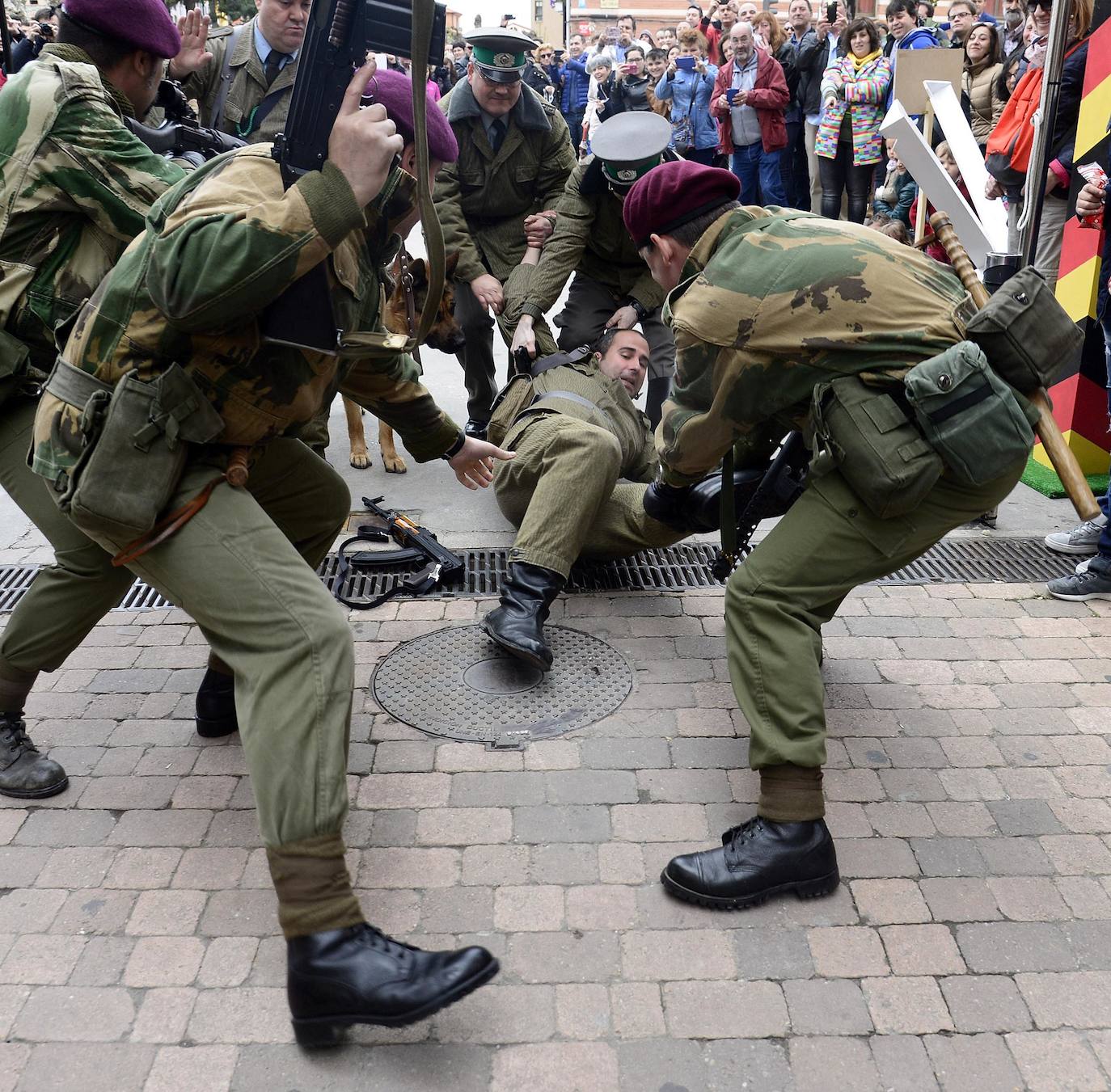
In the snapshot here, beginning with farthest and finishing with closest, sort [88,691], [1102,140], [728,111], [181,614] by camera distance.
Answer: [728,111]
[1102,140]
[181,614]
[88,691]

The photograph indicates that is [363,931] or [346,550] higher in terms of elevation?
[363,931]

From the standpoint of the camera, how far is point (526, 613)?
3561 mm

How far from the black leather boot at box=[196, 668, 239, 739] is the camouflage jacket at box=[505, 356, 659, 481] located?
1.53 meters

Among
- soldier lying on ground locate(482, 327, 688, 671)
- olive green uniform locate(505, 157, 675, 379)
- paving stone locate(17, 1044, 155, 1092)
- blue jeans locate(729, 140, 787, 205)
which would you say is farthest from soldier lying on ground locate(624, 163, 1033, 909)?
blue jeans locate(729, 140, 787, 205)

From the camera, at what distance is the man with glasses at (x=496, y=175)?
5.10 metres

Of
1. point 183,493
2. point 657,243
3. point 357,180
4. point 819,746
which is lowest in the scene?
point 819,746

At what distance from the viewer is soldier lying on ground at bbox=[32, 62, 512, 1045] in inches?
81.2

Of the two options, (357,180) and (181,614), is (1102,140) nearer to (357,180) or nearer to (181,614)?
(357,180)

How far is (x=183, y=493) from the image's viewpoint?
7.66 feet

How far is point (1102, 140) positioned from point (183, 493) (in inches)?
178

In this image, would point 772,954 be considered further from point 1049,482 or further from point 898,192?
point 898,192

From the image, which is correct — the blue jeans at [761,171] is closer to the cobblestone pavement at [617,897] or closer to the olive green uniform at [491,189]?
the olive green uniform at [491,189]

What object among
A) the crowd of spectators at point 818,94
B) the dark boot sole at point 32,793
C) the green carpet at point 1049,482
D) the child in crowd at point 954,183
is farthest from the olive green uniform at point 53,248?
the child in crowd at point 954,183

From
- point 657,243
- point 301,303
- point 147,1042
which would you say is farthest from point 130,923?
point 657,243
